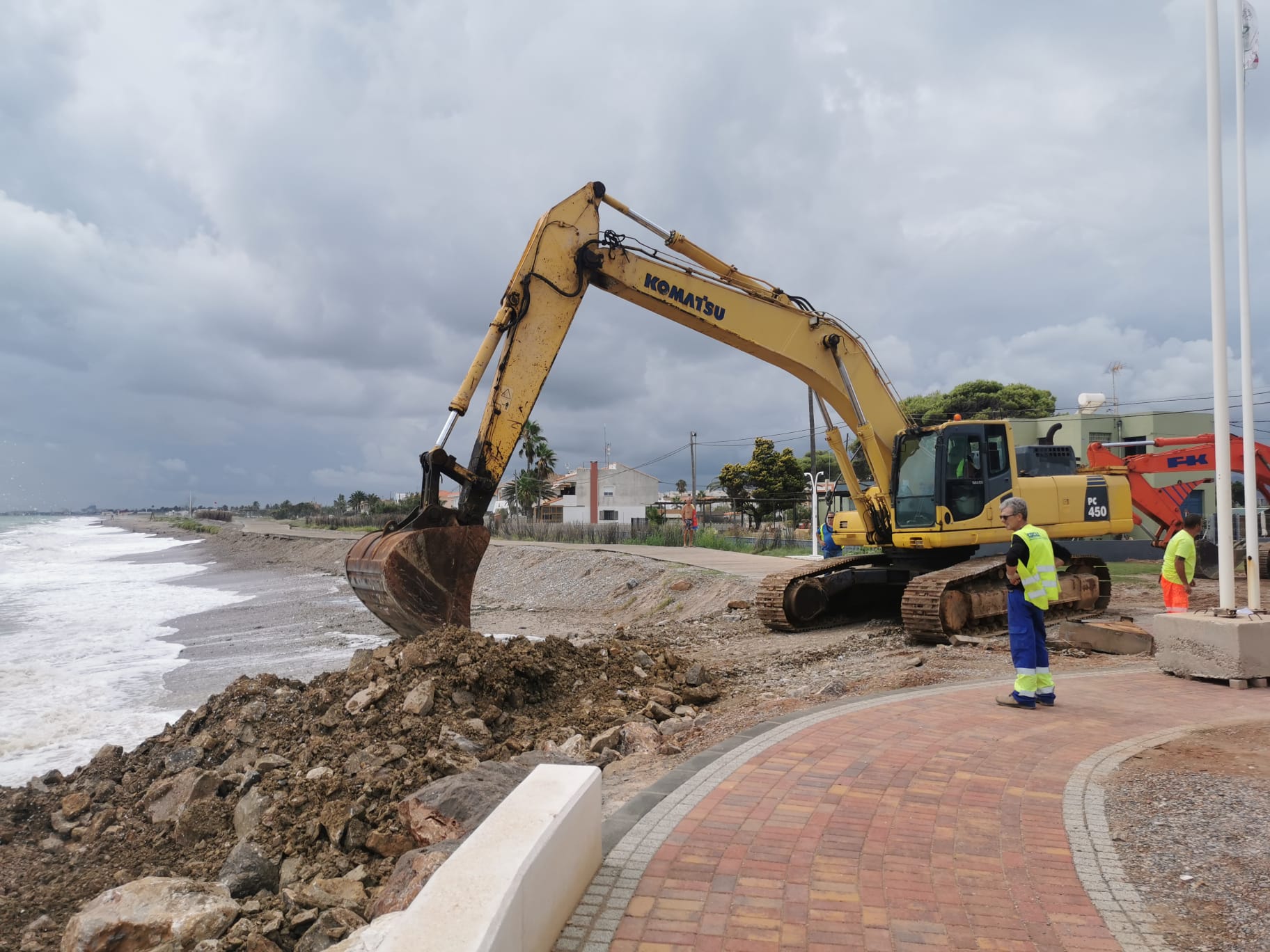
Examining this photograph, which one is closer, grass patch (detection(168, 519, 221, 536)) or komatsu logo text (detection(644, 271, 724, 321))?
komatsu logo text (detection(644, 271, 724, 321))

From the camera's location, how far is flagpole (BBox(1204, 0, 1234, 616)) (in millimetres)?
7363

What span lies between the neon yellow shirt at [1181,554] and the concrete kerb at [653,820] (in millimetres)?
4653

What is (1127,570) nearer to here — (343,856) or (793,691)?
(793,691)

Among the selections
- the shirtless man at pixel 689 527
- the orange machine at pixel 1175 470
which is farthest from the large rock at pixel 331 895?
the shirtless man at pixel 689 527

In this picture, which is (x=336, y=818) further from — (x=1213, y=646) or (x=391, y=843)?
(x=1213, y=646)

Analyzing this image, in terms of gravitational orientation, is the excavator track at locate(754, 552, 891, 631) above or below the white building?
below

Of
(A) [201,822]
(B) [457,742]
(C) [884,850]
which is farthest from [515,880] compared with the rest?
(A) [201,822]

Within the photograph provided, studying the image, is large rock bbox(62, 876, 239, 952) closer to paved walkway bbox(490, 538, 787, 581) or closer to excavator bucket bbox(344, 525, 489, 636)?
excavator bucket bbox(344, 525, 489, 636)

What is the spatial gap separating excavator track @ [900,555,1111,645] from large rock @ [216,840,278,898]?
7.52 meters

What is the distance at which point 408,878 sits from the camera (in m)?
3.95

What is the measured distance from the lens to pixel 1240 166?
7.77m

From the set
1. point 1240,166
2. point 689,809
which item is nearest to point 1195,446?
point 1240,166

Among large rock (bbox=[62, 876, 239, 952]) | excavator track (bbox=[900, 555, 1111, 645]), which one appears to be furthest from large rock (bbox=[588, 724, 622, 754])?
excavator track (bbox=[900, 555, 1111, 645])

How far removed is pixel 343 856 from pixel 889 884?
3271mm
